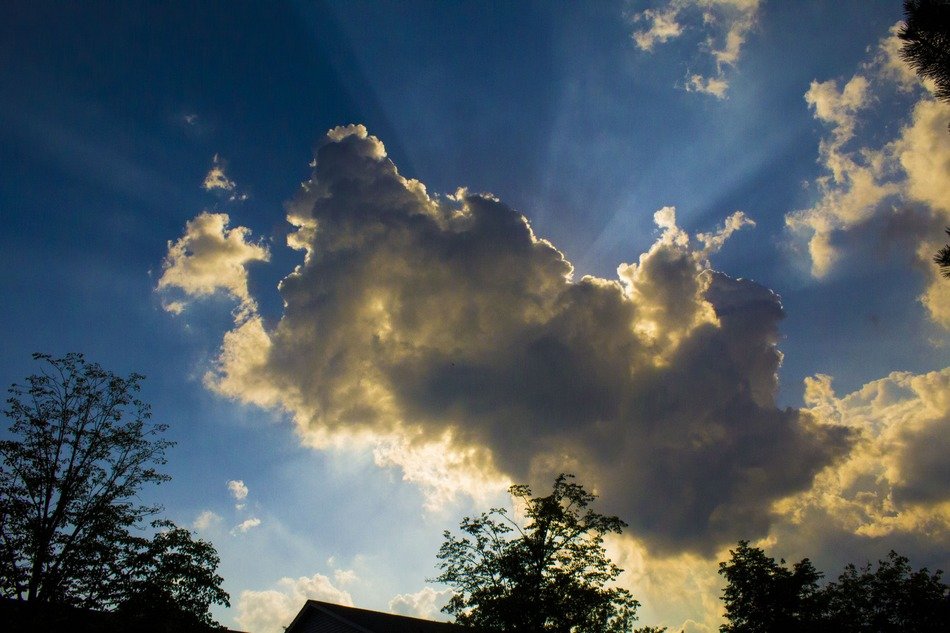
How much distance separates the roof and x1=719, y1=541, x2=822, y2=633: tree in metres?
17.6

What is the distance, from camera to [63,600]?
17156mm

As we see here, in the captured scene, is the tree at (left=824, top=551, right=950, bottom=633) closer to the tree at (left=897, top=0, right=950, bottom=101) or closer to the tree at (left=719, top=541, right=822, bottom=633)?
the tree at (left=719, top=541, right=822, bottom=633)

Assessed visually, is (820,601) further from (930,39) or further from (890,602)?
(930,39)

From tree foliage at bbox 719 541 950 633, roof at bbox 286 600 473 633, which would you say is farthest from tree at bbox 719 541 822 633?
roof at bbox 286 600 473 633

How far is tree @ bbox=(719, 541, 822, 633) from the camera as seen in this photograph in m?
31.0

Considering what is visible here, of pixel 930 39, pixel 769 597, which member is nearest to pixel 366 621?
pixel 769 597

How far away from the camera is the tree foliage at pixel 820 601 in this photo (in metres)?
31.1

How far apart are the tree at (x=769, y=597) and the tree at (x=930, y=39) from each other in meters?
33.6

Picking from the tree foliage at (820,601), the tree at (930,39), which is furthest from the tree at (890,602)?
the tree at (930,39)

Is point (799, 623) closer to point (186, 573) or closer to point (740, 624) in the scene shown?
point (740, 624)

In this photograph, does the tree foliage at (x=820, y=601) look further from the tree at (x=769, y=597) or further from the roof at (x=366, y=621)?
the roof at (x=366, y=621)

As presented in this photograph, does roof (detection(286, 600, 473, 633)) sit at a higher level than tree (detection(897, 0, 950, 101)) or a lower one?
lower

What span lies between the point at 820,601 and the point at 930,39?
36.3m

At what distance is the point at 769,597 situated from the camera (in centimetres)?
3170
